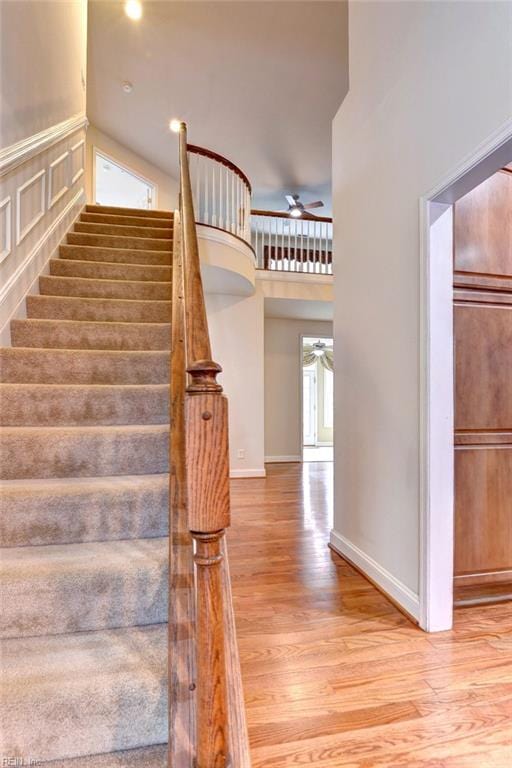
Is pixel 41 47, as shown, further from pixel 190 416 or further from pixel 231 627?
pixel 231 627

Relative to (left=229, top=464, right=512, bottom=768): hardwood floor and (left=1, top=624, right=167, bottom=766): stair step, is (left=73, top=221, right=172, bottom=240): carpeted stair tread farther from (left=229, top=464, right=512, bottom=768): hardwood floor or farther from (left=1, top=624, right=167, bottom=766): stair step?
(left=1, top=624, right=167, bottom=766): stair step

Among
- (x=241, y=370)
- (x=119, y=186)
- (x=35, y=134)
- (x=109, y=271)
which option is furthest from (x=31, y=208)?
(x=119, y=186)

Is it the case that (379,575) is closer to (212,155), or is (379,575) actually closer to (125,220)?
(125,220)

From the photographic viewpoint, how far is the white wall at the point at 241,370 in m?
4.95

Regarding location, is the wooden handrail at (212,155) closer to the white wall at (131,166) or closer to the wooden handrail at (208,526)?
the white wall at (131,166)

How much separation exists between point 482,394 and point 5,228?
8.95 ft

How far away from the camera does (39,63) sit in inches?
98.0

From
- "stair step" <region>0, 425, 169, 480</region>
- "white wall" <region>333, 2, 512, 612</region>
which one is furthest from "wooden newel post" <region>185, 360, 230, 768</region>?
"white wall" <region>333, 2, 512, 612</region>

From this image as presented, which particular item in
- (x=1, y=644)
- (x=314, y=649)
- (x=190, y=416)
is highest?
(x=190, y=416)

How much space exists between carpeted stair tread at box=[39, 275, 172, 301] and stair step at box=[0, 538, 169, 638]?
185 centimetres

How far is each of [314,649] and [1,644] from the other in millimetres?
1198

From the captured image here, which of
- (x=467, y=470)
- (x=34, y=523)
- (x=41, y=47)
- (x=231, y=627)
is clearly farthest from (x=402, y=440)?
(x=41, y=47)

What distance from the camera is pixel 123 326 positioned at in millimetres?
2303

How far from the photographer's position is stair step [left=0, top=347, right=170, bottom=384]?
A: 6.36 ft
